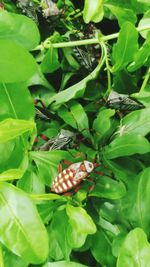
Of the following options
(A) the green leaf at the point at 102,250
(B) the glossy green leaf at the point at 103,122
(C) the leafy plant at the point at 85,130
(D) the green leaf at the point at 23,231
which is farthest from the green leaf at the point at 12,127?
(A) the green leaf at the point at 102,250

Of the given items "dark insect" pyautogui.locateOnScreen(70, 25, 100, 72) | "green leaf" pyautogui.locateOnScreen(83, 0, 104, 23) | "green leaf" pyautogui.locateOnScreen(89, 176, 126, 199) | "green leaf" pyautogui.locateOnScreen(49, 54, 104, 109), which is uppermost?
"green leaf" pyautogui.locateOnScreen(83, 0, 104, 23)

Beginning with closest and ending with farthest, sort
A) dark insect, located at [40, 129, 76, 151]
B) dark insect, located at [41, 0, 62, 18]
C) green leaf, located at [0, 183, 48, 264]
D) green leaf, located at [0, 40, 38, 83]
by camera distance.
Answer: green leaf, located at [0, 183, 48, 264] → green leaf, located at [0, 40, 38, 83] → dark insect, located at [40, 129, 76, 151] → dark insect, located at [41, 0, 62, 18]

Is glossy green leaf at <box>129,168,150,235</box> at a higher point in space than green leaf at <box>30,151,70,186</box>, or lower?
lower

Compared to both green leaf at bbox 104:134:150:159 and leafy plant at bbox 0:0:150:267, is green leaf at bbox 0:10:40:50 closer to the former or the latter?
leafy plant at bbox 0:0:150:267

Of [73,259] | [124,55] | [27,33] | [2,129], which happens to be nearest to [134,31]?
[124,55]

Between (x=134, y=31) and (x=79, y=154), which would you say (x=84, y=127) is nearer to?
(x=79, y=154)

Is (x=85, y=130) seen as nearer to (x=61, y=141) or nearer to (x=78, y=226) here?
(x=61, y=141)

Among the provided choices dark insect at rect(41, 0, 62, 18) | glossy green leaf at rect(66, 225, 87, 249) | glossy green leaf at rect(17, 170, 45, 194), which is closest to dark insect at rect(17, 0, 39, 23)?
dark insect at rect(41, 0, 62, 18)
